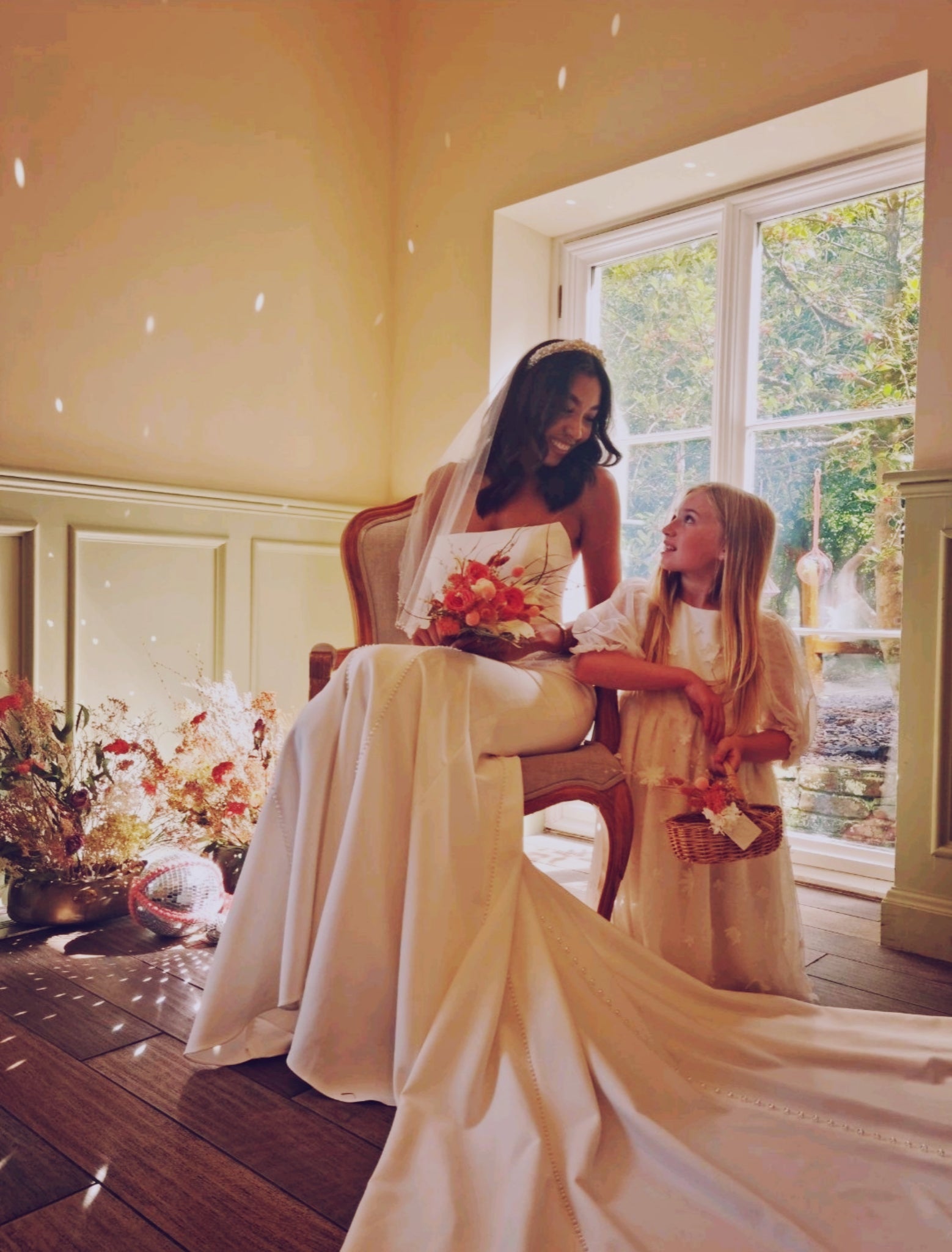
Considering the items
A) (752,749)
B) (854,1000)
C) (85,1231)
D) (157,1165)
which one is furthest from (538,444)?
(85,1231)

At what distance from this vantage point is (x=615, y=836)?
2.30 meters

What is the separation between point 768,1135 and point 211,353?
2930mm

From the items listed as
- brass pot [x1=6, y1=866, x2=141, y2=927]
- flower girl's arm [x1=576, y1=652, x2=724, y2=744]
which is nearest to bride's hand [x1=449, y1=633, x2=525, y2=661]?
flower girl's arm [x1=576, y1=652, x2=724, y2=744]

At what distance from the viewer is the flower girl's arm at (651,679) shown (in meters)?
2.25

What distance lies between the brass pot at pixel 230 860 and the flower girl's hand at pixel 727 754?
1.43 meters

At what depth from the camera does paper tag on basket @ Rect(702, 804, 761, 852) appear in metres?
2.01

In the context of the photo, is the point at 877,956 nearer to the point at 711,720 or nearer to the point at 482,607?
the point at 711,720

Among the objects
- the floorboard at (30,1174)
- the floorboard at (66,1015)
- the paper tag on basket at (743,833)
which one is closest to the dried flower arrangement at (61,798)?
the floorboard at (66,1015)

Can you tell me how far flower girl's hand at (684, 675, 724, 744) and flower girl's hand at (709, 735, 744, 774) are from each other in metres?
0.03

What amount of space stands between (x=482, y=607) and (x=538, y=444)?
0.87 m

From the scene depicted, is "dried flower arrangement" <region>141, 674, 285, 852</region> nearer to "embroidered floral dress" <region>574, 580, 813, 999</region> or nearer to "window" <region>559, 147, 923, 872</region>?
"embroidered floral dress" <region>574, 580, 813, 999</region>

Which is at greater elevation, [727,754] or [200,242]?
[200,242]

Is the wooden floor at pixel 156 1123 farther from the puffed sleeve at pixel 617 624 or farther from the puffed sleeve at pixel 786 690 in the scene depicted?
the puffed sleeve at pixel 617 624

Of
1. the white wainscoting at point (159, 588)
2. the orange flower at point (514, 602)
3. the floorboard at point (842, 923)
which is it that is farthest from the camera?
the white wainscoting at point (159, 588)
